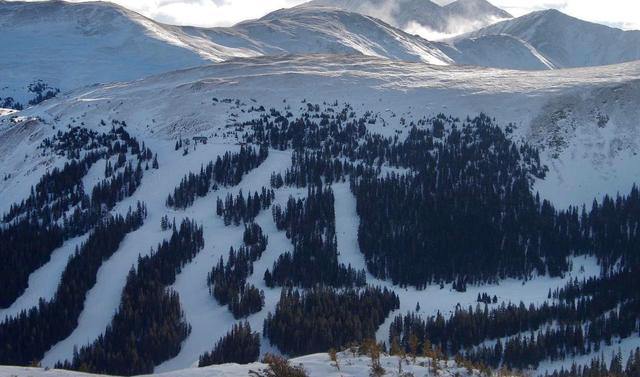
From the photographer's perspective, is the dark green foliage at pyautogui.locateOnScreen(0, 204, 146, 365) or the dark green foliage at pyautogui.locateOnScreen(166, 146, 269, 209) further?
the dark green foliage at pyautogui.locateOnScreen(166, 146, 269, 209)

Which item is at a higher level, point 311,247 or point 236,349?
point 311,247

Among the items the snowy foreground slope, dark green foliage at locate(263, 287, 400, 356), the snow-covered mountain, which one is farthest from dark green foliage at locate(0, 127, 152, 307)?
the snowy foreground slope

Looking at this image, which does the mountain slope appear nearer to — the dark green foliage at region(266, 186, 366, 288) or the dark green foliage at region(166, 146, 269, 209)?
the dark green foliage at region(166, 146, 269, 209)

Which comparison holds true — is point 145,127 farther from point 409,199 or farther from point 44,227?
point 409,199

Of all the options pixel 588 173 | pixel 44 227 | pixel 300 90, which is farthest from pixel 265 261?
pixel 300 90

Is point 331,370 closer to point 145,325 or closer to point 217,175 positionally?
point 145,325

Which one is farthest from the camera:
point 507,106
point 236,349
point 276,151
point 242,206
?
point 507,106

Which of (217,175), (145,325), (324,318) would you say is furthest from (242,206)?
(324,318)

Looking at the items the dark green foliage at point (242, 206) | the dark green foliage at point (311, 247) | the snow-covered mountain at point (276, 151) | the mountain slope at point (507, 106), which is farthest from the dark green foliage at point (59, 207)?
the dark green foliage at point (311, 247)

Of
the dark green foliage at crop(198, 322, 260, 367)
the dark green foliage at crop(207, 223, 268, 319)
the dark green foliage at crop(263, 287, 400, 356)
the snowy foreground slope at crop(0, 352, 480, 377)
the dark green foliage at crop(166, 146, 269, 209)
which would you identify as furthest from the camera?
the dark green foliage at crop(166, 146, 269, 209)
